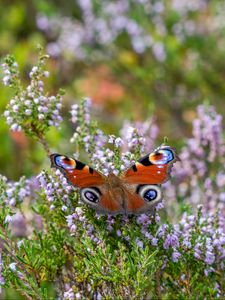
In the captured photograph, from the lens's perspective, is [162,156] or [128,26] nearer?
[162,156]

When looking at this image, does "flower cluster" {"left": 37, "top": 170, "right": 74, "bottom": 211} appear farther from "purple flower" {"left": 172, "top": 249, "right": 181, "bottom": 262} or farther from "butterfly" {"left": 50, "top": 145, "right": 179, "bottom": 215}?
"purple flower" {"left": 172, "top": 249, "right": 181, "bottom": 262}

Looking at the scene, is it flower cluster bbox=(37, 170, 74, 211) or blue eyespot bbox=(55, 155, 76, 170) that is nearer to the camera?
blue eyespot bbox=(55, 155, 76, 170)

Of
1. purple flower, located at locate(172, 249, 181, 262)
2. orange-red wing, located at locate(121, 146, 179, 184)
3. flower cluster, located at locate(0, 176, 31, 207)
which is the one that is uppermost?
flower cluster, located at locate(0, 176, 31, 207)

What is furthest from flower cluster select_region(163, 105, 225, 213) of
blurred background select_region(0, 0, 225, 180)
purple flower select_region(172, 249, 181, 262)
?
blurred background select_region(0, 0, 225, 180)

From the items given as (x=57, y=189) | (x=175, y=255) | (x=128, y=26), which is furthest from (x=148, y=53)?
(x=175, y=255)

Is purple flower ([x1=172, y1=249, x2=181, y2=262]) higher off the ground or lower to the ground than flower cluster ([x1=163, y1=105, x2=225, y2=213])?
lower

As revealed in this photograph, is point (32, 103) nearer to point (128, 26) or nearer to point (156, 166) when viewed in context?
point (156, 166)

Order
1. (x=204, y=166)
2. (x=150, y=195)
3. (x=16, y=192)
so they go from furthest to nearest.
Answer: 1. (x=204, y=166)
2. (x=16, y=192)
3. (x=150, y=195)
